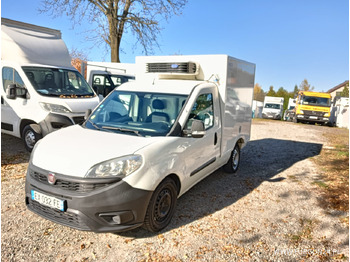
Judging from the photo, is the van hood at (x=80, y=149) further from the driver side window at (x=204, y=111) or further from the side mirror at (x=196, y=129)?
the driver side window at (x=204, y=111)

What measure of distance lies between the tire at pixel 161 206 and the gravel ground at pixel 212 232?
0.16m

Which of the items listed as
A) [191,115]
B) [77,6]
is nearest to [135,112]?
[191,115]

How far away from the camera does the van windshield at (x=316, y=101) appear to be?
2380 cm

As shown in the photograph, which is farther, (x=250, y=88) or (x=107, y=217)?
(x=250, y=88)

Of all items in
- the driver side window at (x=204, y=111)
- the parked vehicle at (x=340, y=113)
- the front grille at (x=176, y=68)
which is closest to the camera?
the driver side window at (x=204, y=111)

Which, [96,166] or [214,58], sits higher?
[214,58]

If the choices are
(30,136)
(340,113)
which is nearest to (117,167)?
(30,136)

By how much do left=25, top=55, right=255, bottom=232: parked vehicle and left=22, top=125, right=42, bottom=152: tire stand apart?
2982 mm

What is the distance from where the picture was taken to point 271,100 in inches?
1383

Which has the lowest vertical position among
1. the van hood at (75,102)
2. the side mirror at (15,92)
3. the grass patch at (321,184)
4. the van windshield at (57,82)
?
the grass patch at (321,184)

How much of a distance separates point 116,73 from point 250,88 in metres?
7.93

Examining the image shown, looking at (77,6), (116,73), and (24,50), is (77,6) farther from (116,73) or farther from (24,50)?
(24,50)

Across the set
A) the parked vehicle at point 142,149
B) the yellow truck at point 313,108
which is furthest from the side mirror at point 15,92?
the yellow truck at point 313,108

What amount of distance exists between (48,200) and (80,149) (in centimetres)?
69
